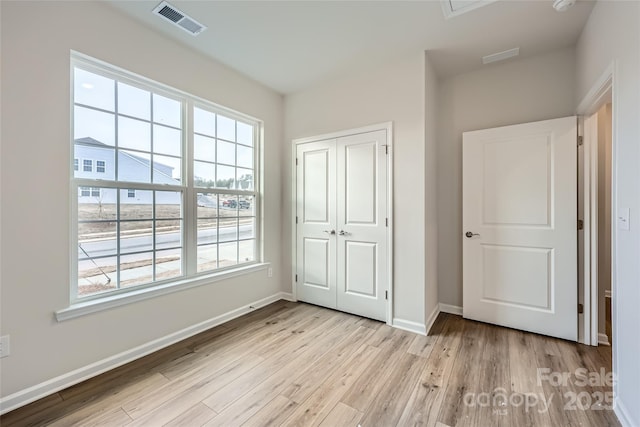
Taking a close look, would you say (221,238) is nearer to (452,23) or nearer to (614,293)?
(452,23)

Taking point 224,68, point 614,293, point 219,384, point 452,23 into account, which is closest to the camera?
point 614,293

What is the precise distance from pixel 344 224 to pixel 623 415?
7.76 ft

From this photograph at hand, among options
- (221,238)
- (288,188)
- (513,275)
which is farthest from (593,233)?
(221,238)

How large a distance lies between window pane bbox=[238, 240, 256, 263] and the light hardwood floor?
2.77 ft

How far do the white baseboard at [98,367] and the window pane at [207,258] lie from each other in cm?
52

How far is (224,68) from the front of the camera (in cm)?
285

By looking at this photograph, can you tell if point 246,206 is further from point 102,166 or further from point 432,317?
point 432,317

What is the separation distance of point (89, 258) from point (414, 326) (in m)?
2.85

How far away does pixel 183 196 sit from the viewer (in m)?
2.59

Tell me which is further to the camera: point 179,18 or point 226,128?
point 226,128

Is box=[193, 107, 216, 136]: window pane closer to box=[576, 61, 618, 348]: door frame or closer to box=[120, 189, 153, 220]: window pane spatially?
box=[120, 189, 153, 220]: window pane

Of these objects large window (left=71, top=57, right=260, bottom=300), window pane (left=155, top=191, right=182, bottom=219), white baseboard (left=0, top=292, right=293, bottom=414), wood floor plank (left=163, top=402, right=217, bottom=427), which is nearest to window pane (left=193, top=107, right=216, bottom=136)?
large window (left=71, top=57, right=260, bottom=300)

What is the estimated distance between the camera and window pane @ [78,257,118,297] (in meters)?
1.98

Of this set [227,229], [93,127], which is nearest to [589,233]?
[227,229]
